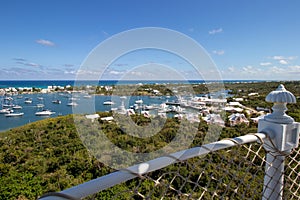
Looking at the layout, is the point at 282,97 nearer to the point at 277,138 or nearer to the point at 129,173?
the point at 277,138

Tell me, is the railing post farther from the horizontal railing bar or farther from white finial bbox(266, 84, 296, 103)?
the horizontal railing bar

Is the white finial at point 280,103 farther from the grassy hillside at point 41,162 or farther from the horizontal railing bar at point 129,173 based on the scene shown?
the grassy hillside at point 41,162

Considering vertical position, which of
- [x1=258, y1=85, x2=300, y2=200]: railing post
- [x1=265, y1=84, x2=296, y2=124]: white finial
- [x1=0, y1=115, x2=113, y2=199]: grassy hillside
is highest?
[x1=265, y1=84, x2=296, y2=124]: white finial

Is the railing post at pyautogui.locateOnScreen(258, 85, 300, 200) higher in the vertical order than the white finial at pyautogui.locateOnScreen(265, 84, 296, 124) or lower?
lower

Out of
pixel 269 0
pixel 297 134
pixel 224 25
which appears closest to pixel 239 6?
pixel 269 0

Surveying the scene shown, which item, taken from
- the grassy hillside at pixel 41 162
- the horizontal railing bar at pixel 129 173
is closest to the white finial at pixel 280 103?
the horizontal railing bar at pixel 129 173

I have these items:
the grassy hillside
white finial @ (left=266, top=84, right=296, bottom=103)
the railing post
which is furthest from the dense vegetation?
white finial @ (left=266, top=84, right=296, bottom=103)

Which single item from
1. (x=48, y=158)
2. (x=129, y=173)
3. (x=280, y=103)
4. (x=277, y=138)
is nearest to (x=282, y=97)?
(x=280, y=103)

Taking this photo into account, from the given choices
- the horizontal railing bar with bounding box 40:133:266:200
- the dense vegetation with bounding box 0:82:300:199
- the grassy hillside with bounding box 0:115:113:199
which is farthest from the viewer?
the grassy hillside with bounding box 0:115:113:199

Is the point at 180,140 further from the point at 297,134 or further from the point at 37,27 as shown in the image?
the point at 37,27
